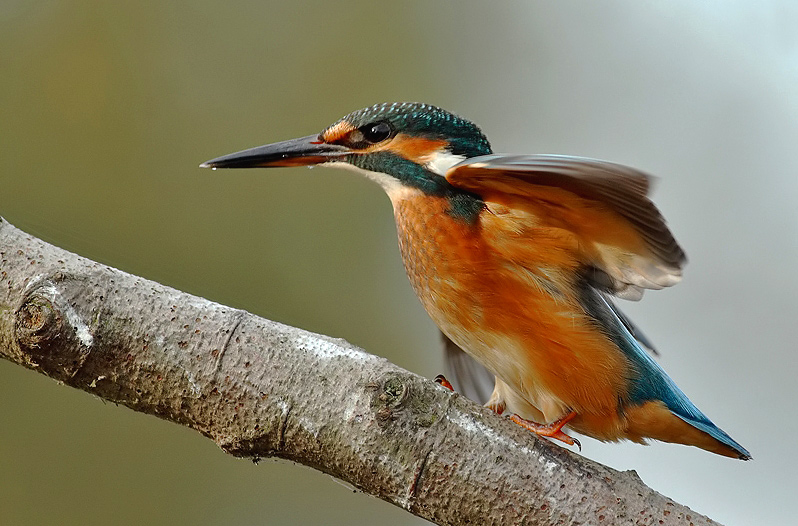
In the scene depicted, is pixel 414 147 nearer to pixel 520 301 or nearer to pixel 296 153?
pixel 296 153

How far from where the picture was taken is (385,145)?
198 centimetres

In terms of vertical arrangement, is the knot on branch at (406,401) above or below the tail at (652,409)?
below

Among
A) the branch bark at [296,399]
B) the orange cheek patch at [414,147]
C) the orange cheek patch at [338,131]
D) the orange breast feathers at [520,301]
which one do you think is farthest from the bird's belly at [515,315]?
the branch bark at [296,399]

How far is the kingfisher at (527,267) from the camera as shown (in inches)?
65.8

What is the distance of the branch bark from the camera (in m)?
1.23

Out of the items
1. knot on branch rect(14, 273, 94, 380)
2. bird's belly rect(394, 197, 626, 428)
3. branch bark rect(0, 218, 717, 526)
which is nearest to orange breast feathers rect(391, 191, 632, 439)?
bird's belly rect(394, 197, 626, 428)

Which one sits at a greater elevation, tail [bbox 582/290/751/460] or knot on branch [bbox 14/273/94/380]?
tail [bbox 582/290/751/460]

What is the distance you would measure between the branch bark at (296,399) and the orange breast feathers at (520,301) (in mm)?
512

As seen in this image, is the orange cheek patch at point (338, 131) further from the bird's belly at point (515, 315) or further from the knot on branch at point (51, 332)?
the knot on branch at point (51, 332)

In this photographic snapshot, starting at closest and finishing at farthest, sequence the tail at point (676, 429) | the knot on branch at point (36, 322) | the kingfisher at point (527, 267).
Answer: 1. the knot on branch at point (36, 322)
2. the kingfisher at point (527, 267)
3. the tail at point (676, 429)

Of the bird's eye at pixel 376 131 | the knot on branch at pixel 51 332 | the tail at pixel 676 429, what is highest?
the bird's eye at pixel 376 131

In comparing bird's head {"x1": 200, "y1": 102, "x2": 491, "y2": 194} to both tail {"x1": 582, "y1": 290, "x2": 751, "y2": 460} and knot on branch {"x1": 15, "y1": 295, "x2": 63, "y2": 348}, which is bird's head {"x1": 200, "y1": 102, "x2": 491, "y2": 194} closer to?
tail {"x1": 582, "y1": 290, "x2": 751, "y2": 460}

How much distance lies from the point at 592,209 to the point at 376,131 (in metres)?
0.63

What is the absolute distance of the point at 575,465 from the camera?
133 centimetres
